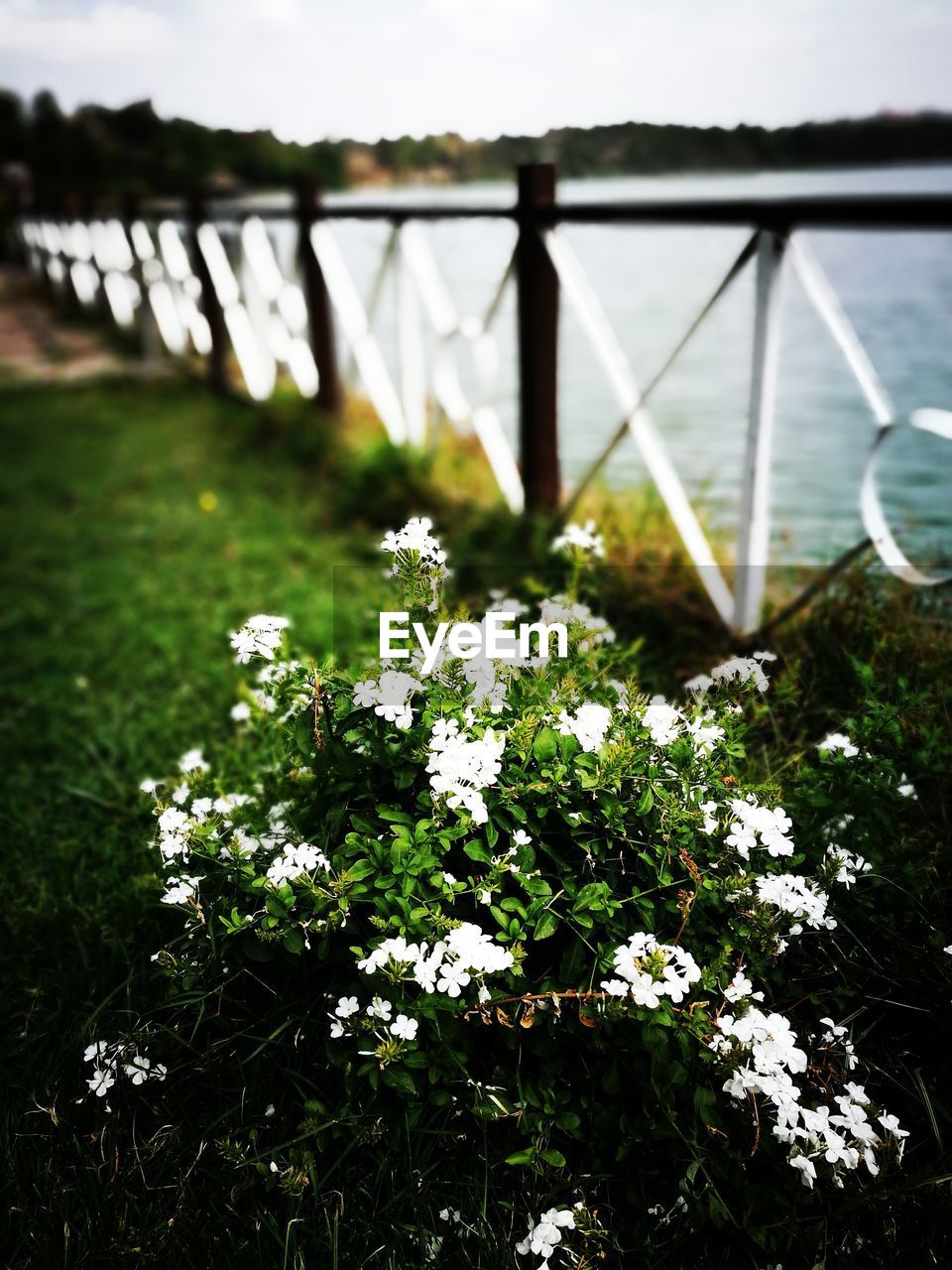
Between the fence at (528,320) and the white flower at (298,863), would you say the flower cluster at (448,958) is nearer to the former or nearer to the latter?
the white flower at (298,863)

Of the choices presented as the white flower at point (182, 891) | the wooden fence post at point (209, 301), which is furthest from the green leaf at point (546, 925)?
the wooden fence post at point (209, 301)

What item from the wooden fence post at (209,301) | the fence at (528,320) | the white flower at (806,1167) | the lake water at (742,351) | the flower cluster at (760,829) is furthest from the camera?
the wooden fence post at (209,301)

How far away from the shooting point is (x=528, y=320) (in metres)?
3.33

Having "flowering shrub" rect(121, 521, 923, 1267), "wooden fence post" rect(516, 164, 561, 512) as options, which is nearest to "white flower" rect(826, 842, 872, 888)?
"flowering shrub" rect(121, 521, 923, 1267)

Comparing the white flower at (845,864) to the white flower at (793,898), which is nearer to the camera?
the white flower at (793,898)

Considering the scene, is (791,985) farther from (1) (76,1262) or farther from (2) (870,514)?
(2) (870,514)

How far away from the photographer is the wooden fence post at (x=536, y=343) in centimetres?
317

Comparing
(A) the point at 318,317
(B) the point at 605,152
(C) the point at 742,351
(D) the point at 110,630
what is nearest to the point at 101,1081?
(D) the point at 110,630

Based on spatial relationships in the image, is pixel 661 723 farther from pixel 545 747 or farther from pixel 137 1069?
pixel 137 1069

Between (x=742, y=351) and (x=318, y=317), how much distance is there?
100 inches

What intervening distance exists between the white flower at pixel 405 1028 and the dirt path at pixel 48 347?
824 centimetres

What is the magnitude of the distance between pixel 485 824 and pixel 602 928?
0.24 meters

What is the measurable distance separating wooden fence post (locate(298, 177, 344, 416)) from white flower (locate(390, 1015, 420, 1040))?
15.0 feet

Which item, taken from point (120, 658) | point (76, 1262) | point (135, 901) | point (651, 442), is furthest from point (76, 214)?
point (76, 1262)
